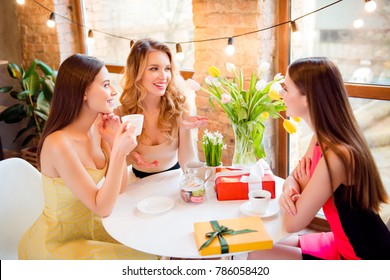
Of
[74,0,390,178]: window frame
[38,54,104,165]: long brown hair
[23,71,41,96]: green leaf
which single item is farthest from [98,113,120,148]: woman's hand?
[23,71,41,96]: green leaf

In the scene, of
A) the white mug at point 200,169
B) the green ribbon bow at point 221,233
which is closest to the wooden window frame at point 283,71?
the white mug at point 200,169

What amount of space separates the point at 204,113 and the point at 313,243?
1515 mm

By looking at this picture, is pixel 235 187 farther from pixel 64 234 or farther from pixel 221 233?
pixel 64 234

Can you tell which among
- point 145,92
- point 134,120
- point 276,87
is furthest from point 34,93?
point 276,87

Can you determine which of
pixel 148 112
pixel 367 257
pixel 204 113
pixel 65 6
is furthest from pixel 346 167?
pixel 65 6

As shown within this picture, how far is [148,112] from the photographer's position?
7.83ft

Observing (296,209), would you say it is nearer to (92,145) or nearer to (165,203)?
(165,203)

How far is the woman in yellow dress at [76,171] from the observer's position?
170 centimetres

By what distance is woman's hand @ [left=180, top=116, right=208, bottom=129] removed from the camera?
218cm

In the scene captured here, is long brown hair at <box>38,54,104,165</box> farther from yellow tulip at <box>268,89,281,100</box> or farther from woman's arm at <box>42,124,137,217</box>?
yellow tulip at <box>268,89,281,100</box>

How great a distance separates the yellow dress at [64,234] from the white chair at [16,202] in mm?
84

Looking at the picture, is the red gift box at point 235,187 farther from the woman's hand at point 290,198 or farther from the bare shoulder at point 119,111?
the bare shoulder at point 119,111

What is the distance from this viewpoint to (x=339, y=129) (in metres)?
1.50

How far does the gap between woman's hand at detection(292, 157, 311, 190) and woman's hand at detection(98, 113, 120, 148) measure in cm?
87
